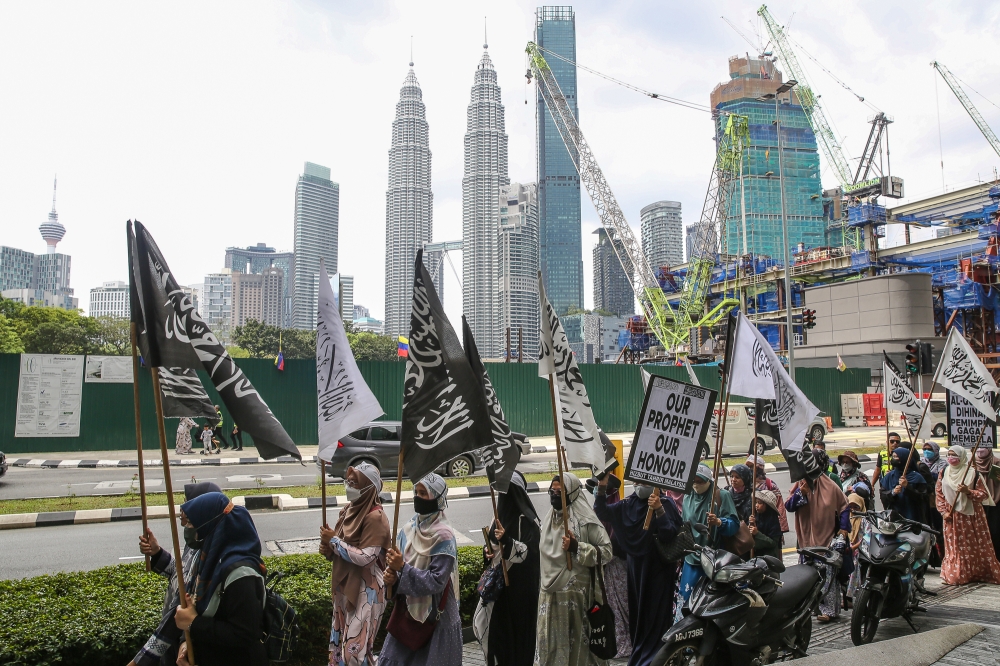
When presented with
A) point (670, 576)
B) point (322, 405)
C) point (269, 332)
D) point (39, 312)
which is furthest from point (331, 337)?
point (269, 332)

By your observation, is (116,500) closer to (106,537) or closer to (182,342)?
(106,537)

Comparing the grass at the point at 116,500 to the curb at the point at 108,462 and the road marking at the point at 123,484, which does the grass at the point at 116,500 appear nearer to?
the road marking at the point at 123,484

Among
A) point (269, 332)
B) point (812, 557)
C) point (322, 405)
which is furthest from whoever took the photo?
point (269, 332)

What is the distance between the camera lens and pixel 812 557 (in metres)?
5.75

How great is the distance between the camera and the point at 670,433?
478 centimetres

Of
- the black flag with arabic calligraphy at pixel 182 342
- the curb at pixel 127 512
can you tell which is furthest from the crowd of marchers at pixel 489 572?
the curb at pixel 127 512

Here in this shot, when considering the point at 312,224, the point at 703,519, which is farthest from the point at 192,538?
the point at 312,224

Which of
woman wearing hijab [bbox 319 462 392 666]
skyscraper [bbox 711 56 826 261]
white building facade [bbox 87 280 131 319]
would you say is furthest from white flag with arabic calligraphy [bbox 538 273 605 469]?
white building facade [bbox 87 280 131 319]

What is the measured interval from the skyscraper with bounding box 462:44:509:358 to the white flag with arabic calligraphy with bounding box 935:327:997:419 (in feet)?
367

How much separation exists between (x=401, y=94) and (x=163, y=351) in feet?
462

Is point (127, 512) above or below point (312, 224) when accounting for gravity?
below

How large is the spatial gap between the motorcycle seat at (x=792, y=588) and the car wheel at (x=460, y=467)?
34.3 ft

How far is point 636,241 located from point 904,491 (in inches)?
2377

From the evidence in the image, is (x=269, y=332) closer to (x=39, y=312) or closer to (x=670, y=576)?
(x=39, y=312)
